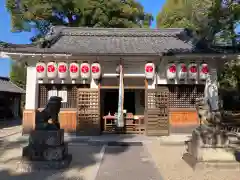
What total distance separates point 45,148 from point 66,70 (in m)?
6.18

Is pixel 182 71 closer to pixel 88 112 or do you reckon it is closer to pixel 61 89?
pixel 88 112

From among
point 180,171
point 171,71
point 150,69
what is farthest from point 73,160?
point 171,71

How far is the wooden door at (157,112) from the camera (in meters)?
11.8

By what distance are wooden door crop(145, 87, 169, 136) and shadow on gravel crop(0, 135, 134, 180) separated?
221 cm

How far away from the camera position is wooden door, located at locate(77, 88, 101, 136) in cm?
1167

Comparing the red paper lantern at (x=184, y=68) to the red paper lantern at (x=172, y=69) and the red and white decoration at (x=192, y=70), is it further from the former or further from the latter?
the red paper lantern at (x=172, y=69)

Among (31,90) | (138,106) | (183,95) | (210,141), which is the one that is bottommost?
(210,141)

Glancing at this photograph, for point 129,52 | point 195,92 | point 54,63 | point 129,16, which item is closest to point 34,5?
point 129,16

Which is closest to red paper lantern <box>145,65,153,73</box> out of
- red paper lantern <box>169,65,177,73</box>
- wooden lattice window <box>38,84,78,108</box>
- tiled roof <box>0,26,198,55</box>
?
tiled roof <box>0,26,198,55</box>

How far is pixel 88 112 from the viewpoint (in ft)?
38.8

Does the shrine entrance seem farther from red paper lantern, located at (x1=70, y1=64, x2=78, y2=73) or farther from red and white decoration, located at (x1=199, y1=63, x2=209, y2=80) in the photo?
red and white decoration, located at (x1=199, y1=63, x2=209, y2=80)

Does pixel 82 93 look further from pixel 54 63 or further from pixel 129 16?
pixel 129 16

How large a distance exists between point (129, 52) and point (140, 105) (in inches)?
198

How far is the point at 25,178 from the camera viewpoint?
5230 millimetres
